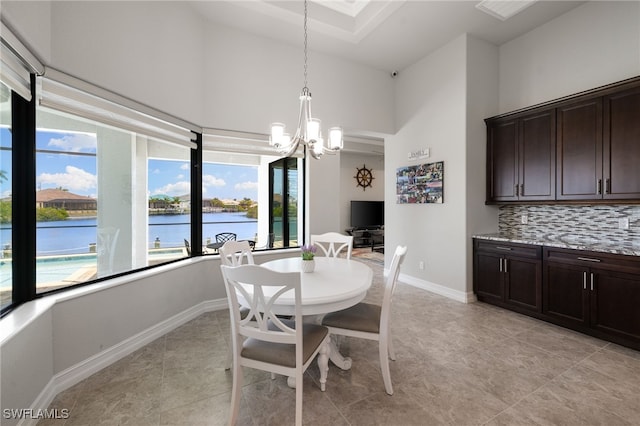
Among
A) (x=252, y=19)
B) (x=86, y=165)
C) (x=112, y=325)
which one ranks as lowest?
(x=112, y=325)

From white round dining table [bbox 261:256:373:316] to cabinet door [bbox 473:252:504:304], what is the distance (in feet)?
6.72

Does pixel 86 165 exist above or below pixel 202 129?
below

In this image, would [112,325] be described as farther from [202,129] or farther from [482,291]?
[482,291]

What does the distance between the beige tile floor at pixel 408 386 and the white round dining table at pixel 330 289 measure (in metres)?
0.29

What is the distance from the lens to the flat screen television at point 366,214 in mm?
8141

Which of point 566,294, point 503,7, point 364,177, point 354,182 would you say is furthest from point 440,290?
point 364,177

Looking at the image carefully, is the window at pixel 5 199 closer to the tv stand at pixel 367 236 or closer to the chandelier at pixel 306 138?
the chandelier at pixel 306 138

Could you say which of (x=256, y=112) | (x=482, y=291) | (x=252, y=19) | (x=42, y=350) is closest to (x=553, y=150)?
(x=482, y=291)

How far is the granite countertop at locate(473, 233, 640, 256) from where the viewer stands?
8.16 feet

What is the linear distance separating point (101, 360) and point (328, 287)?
1903mm

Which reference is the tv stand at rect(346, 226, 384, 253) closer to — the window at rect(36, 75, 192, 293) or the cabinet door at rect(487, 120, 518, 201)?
the cabinet door at rect(487, 120, 518, 201)

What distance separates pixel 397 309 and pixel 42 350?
3.21 meters

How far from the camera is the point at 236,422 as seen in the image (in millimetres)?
1613

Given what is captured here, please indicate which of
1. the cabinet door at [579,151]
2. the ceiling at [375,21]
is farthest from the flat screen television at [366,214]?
the cabinet door at [579,151]
